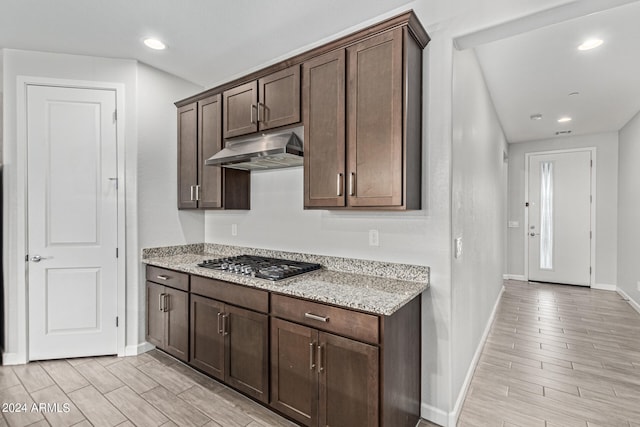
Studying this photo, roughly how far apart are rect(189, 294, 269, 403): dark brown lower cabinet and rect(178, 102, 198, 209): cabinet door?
114 cm

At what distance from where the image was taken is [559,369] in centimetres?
275

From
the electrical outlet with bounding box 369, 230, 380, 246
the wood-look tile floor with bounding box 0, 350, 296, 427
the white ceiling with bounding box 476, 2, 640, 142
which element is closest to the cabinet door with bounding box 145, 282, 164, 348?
the wood-look tile floor with bounding box 0, 350, 296, 427

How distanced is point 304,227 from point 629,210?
5.02 meters

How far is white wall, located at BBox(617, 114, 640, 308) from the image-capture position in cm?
430

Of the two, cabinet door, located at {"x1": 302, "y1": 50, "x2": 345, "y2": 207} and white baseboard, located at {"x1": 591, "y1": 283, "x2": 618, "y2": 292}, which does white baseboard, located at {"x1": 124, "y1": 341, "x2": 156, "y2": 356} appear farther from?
white baseboard, located at {"x1": 591, "y1": 283, "x2": 618, "y2": 292}

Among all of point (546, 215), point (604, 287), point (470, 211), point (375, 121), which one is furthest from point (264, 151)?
point (604, 287)

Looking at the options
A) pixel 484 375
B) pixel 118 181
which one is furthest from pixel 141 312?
pixel 484 375

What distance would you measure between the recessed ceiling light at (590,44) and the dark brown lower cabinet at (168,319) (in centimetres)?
388

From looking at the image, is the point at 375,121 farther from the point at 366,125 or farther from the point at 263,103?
the point at 263,103

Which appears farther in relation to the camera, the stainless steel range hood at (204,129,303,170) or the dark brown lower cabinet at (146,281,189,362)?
the dark brown lower cabinet at (146,281,189,362)

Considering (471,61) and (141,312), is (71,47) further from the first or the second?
(471,61)

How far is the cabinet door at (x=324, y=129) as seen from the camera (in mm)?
2074

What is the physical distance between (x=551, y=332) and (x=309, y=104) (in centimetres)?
367

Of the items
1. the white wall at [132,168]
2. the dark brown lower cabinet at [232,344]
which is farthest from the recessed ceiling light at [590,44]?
the white wall at [132,168]
